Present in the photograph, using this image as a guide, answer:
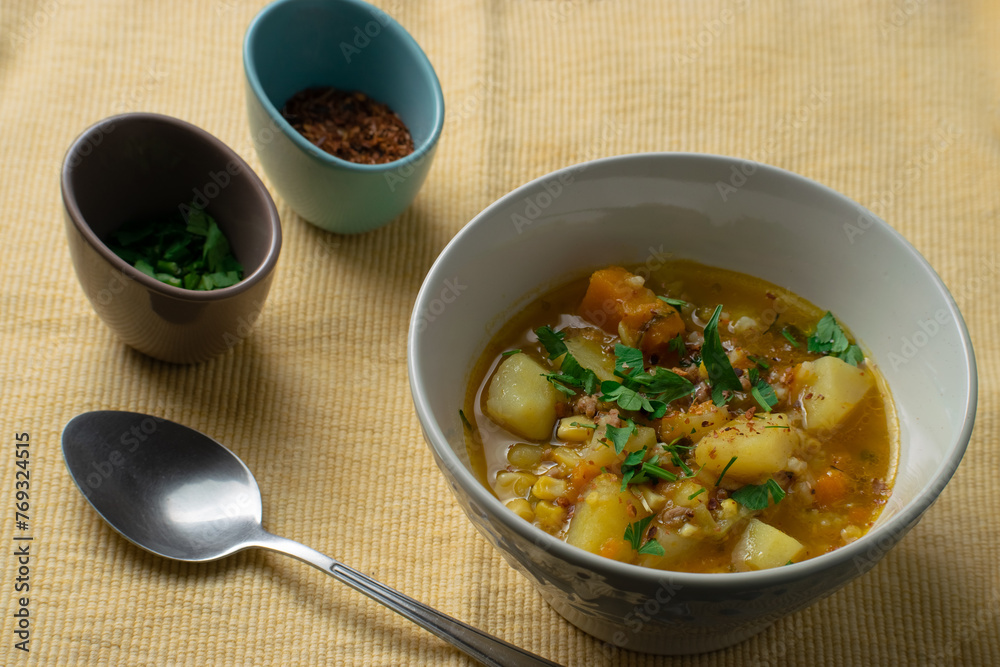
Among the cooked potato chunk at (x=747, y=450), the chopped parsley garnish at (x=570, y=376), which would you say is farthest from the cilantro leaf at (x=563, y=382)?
the cooked potato chunk at (x=747, y=450)

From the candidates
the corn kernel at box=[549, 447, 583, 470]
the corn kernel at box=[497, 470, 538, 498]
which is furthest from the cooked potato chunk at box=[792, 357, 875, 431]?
the corn kernel at box=[497, 470, 538, 498]

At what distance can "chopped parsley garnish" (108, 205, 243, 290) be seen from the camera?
2398mm

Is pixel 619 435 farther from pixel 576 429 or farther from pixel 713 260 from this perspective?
pixel 713 260

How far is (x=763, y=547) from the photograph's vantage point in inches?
70.8

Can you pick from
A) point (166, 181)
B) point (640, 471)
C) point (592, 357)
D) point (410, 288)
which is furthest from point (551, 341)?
point (166, 181)

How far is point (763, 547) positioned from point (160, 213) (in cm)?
189

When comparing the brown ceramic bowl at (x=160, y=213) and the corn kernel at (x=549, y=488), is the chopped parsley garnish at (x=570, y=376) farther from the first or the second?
the brown ceramic bowl at (x=160, y=213)

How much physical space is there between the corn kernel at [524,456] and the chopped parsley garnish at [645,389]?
20 cm

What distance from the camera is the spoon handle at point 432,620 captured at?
6.31 ft

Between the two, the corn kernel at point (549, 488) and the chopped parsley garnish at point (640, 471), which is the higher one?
the chopped parsley garnish at point (640, 471)

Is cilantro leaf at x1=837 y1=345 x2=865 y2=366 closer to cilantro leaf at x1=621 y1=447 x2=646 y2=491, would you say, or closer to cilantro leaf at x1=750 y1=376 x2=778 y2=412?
cilantro leaf at x1=750 y1=376 x2=778 y2=412

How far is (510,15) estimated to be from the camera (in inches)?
126

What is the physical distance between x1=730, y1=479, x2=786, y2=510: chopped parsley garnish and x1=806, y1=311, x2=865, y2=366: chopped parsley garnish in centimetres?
46

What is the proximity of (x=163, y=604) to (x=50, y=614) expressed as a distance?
0.25 meters
